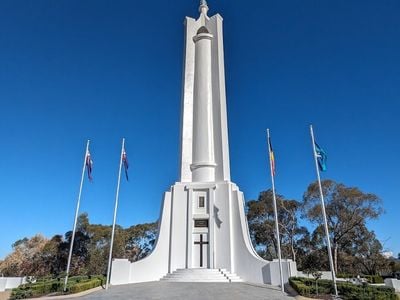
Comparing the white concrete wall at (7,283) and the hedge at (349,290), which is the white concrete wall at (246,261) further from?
the white concrete wall at (7,283)

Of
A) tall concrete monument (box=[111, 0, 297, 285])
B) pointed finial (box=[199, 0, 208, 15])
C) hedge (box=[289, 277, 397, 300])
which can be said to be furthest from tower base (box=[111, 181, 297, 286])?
pointed finial (box=[199, 0, 208, 15])

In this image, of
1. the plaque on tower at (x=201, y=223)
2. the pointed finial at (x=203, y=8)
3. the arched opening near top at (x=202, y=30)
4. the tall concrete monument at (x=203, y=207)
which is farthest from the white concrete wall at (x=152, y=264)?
the pointed finial at (x=203, y=8)

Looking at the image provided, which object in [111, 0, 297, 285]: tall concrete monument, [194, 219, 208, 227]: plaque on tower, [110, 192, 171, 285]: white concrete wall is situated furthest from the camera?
[194, 219, 208, 227]: plaque on tower

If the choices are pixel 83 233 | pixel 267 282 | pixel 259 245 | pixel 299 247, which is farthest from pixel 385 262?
pixel 83 233

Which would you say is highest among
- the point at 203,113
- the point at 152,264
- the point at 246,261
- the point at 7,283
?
the point at 203,113

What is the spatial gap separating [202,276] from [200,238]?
9.85 ft

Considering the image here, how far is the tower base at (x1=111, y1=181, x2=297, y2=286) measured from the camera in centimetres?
1814

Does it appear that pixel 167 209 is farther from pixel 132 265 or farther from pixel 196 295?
pixel 196 295

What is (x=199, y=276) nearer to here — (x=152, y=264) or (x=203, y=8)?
(x=152, y=264)

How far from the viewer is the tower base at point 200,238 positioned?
18.1 meters

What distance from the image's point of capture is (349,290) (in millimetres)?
11883

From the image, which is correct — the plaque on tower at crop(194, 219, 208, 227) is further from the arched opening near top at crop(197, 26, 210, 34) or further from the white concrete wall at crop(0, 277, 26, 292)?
the arched opening near top at crop(197, 26, 210, 34)

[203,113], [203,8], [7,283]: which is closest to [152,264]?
[7,283]

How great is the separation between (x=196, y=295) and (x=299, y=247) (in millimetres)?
Answer: 28554
